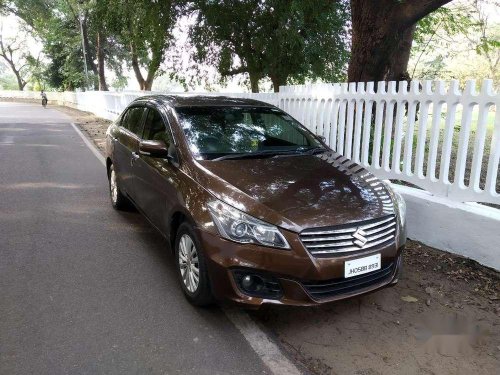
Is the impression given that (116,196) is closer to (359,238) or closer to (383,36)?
(359,238)

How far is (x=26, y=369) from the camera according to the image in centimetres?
282

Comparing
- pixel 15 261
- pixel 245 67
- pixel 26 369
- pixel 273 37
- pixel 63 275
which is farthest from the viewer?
pixel 245 67

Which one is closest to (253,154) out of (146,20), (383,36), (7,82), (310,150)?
(310,150)

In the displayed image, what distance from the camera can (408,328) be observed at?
3.43 metres

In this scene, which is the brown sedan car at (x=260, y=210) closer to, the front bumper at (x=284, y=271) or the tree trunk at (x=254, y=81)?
the front bumper at (x=284, y=271)

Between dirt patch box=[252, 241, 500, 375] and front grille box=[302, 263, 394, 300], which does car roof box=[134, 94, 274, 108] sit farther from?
front grille box=[302, 263, 394, 300]

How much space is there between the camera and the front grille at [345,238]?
3.09 meters

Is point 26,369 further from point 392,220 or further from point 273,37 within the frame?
point 273,37

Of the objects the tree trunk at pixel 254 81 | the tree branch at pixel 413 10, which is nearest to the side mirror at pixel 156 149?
the tree branch at pixel 413 10

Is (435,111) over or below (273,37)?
below

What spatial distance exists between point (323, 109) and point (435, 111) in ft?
6.53

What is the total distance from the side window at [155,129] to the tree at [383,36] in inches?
156

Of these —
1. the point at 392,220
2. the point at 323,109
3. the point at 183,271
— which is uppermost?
the point at 323,109

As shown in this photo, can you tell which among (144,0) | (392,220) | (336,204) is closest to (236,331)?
(336,204)
